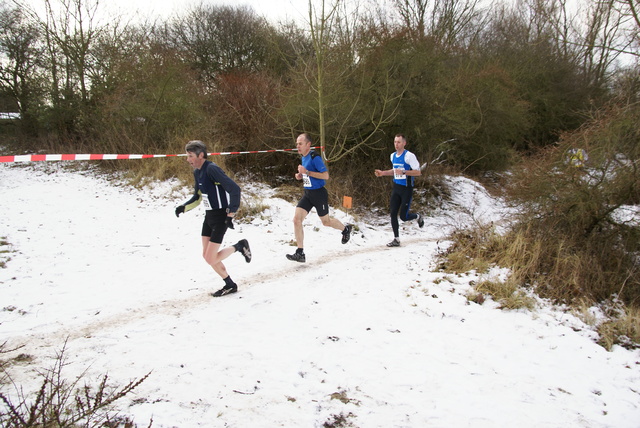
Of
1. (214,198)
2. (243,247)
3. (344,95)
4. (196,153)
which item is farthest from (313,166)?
(344,95)

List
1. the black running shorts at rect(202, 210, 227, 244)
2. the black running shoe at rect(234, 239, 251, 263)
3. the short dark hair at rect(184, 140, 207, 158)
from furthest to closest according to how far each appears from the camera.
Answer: the black running shoe at rect(234, 239, 251, 263)
the black running shorts at rect(202, 210, 227, 244)
the short dark hair at rect(184, 140, 207, 158)

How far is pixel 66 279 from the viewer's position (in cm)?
537

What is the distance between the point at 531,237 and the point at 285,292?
4042mm

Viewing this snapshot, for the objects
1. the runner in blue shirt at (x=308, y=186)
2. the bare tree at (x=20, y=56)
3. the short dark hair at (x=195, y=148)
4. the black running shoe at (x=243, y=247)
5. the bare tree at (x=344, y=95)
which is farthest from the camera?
the bare tree at (x=20, y=56)

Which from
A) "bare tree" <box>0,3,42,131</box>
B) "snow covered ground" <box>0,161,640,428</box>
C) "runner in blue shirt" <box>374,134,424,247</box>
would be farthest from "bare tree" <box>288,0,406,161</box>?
"bare tree" <box>0,3,42,131</box>

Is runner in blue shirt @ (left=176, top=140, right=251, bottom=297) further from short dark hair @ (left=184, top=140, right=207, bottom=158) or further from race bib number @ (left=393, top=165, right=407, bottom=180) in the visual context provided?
race bib number @ (left=393, top=165, right=407, bottom=180)

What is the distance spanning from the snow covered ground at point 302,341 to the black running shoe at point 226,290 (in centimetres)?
10

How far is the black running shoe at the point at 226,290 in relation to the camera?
15.9 feet

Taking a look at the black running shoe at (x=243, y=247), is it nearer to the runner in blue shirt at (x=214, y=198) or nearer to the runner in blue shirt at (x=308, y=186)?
the runner in blue shirt at (x=214, y=198)

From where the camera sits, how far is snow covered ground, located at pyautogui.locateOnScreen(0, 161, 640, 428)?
284cm

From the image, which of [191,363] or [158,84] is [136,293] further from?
[158,84]

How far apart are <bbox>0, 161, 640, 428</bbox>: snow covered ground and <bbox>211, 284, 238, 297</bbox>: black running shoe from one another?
0.10m

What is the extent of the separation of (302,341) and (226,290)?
1596 millimetres

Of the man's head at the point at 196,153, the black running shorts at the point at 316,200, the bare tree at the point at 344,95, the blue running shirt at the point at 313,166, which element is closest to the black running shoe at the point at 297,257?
the black running shorts at the point at 316,200
